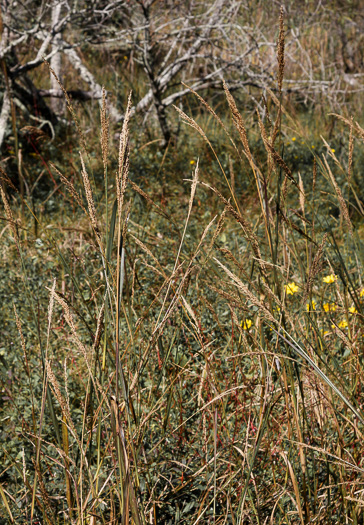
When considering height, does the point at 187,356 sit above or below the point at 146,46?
below

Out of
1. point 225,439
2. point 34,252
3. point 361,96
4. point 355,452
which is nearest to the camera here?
point 355,452

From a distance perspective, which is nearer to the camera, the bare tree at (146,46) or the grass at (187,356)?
the grass at (187,356)

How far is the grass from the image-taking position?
98 cm

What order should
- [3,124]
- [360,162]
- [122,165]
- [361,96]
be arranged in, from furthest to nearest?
[361,96], [360,162], [3,124], [122,165]

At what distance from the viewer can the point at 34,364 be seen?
7.72ft

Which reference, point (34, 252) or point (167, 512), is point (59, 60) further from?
point (167, 512)

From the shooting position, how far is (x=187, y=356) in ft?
7.88

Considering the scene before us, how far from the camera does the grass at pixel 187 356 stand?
98 centimetres

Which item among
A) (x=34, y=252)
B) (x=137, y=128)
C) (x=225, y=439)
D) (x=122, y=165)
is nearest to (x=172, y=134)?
(x=137, y=128)

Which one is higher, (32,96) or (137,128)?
(32,96)

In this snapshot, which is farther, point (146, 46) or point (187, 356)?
point (146, 46)

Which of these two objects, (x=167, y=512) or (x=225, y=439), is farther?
(x=225, y=439)

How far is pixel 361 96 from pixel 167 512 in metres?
6.19

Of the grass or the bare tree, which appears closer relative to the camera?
the grass
